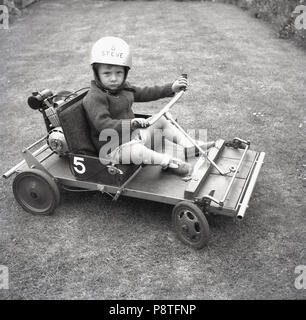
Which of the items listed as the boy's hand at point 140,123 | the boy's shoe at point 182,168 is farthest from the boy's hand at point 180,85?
the boy's hand at point 140,123

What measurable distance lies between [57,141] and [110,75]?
0.74 metres

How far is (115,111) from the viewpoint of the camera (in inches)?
136

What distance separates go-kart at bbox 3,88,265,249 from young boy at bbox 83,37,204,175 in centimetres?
10

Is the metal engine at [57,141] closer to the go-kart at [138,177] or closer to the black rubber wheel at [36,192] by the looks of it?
the go-kart at [138,177]

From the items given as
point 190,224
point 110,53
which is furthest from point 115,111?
point 190,224

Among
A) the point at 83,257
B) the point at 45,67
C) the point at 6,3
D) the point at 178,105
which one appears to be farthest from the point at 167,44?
the point at 83,257

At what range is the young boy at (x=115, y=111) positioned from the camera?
127 inches

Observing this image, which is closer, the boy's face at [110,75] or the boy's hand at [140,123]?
the boy's hand at [140,123]

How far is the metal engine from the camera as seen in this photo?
3525 millimetres

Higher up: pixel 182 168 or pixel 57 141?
pixel 57 141

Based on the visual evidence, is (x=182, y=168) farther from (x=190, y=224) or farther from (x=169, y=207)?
(x=190, y=224)

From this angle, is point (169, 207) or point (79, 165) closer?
point (79, 165)
